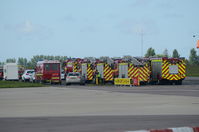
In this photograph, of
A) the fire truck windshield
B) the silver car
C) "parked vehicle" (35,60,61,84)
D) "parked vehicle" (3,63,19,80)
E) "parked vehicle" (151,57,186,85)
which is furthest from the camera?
"parked vehicle" (3,63,19,80)

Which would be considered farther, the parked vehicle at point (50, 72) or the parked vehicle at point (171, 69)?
the parked vehicle at point (50, 72)

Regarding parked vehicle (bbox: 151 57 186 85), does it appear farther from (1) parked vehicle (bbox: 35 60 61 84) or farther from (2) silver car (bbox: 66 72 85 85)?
(1) parked vehicle (bbox: 35 60 61 84)

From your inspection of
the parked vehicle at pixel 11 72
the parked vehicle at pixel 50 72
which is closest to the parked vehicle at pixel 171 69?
the parked vehicle at pixel 50 72

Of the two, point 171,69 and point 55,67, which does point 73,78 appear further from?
point 171,69

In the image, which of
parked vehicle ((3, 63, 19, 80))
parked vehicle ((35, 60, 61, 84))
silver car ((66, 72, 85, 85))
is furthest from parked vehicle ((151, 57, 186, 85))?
parked vehicle ((3, 63, 19, 80))

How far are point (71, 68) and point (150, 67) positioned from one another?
53.1ft

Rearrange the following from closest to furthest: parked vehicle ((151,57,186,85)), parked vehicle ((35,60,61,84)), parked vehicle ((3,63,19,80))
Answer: parked vehicle ((151,57,186,85)) < parked vehicle ((35,60,61,84)) < parked vehicle ((3,63,19,80))

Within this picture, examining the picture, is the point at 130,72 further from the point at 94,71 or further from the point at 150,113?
the point at 150,113

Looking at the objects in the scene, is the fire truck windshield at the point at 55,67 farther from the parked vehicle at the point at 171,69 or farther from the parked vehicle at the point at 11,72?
the parked vehicle at the point at 11,72

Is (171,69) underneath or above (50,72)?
above

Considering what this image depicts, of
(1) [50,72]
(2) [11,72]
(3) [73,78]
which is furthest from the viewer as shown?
(2) [11,72]

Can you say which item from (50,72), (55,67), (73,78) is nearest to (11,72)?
(50,72)

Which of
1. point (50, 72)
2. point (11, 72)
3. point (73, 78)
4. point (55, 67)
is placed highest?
point (55, 67)

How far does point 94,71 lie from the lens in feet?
199
